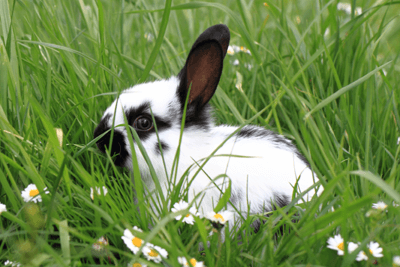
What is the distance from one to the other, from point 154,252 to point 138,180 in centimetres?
39

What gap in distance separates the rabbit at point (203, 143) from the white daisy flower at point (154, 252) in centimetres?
61

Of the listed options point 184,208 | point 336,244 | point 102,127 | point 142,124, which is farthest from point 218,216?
point 102,127

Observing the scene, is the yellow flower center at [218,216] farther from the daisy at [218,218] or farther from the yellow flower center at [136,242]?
the yellow flower center at [136,242]

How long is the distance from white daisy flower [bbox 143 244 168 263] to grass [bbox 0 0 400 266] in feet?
0.23

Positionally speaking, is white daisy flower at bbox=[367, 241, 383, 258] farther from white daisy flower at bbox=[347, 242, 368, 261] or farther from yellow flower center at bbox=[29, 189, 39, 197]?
yellow flower center at bbox=[29, 189, 39, 197]

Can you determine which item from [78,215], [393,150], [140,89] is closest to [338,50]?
[393,150]

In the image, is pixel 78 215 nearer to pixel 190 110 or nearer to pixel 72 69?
pixel 190 110

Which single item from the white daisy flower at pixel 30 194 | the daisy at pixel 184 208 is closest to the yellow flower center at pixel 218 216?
the daisy at pixel 184 208

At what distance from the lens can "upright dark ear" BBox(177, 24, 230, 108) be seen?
8.04 feet

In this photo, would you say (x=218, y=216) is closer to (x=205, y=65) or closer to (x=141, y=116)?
(x=141, y=116)

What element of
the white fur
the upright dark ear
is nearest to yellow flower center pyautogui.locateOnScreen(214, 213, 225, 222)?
the white fur

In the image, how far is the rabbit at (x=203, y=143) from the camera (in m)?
2.29

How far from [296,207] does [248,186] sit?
1.56 ft

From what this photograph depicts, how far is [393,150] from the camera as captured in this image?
104 inches
